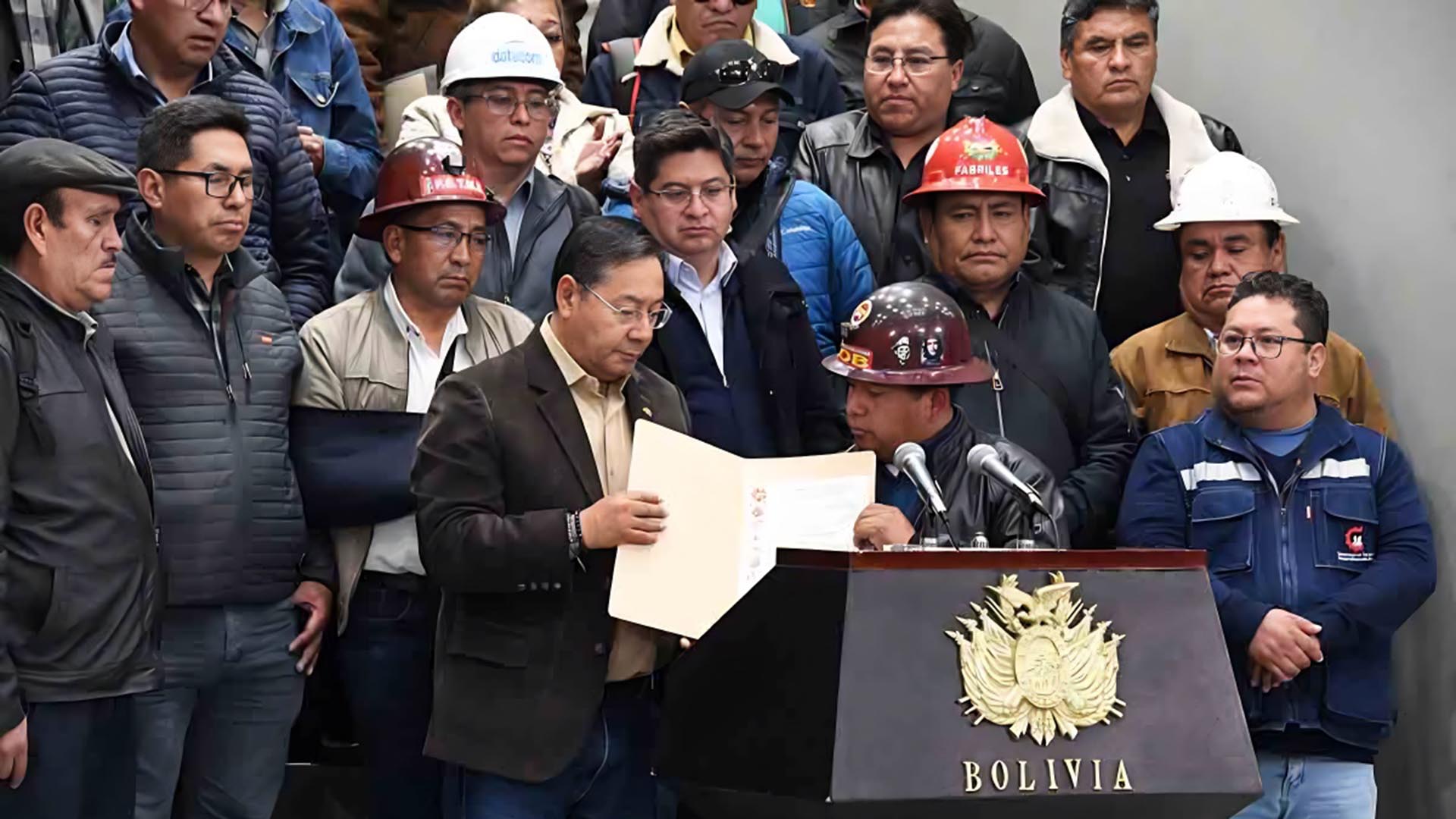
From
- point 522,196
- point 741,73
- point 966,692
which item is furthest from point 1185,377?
point 966,692

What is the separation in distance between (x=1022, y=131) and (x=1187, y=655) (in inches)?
120

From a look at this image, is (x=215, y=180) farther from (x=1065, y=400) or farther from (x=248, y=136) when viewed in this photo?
(x=1065, y=400)

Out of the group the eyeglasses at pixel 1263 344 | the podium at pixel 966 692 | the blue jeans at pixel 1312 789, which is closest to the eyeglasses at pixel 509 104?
the eyeglasses at pixel 1263 344

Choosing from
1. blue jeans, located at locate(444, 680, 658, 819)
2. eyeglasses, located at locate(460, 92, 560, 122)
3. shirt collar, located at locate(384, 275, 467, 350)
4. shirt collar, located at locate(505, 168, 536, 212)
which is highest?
eyeglasses, located at locate(460, 92, 560, 122)

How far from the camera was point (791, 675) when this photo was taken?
3.05 m

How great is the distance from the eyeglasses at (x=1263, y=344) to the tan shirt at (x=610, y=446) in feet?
5.36

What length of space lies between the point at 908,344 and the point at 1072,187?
1.69 m

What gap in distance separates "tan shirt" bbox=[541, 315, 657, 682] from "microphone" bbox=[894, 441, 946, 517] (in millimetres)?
692

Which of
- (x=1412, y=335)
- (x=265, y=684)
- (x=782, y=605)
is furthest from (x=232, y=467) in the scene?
(x=1412, y=335)

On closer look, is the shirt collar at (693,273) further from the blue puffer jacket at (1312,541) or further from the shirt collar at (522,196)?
the blue puffer jacket at (1312,541)

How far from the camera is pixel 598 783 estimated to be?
3.96 metres

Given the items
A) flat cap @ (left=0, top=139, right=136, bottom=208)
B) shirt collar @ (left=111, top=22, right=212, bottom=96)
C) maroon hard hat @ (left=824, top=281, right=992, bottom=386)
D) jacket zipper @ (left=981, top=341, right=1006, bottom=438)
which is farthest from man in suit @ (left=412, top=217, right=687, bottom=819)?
shirt collar @ (left=111, top=22, right=212, bottom=96)

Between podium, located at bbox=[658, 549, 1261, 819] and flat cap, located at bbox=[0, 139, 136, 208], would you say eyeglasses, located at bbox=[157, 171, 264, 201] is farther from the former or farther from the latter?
podium, located at bbox=[658, 549, 1261, 819]

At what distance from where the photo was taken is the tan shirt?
3.93 metres
